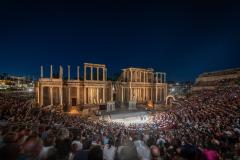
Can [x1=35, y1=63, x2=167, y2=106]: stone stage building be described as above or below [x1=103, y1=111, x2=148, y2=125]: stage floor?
above

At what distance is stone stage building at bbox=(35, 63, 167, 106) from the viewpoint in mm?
40344

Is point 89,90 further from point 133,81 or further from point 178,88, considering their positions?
point 178,88

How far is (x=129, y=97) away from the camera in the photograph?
178 feet

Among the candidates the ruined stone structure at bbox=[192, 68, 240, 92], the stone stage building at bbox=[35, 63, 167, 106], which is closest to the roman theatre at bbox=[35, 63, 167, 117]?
the stone stage building at bbox=[35, 63, 167, 106]

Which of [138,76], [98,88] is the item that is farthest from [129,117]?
[138,76]

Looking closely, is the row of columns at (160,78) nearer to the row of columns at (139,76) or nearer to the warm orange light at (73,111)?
the row of columns at (139,76)

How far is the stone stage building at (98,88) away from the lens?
40.3 m

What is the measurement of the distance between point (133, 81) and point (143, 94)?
6.86 meters

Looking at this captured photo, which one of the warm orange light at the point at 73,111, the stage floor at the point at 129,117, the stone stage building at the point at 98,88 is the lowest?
the stage floor at the point at 129,117

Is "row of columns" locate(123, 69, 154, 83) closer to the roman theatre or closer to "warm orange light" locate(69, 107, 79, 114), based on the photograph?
the roman theatre

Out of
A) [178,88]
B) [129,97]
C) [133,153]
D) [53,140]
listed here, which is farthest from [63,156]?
[178,88]

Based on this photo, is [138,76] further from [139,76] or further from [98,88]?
[98,88]

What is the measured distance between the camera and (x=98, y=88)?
47.8 metres

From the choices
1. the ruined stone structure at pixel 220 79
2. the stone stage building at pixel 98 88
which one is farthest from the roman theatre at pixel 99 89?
the ruined stone structure at pixel 220 79
